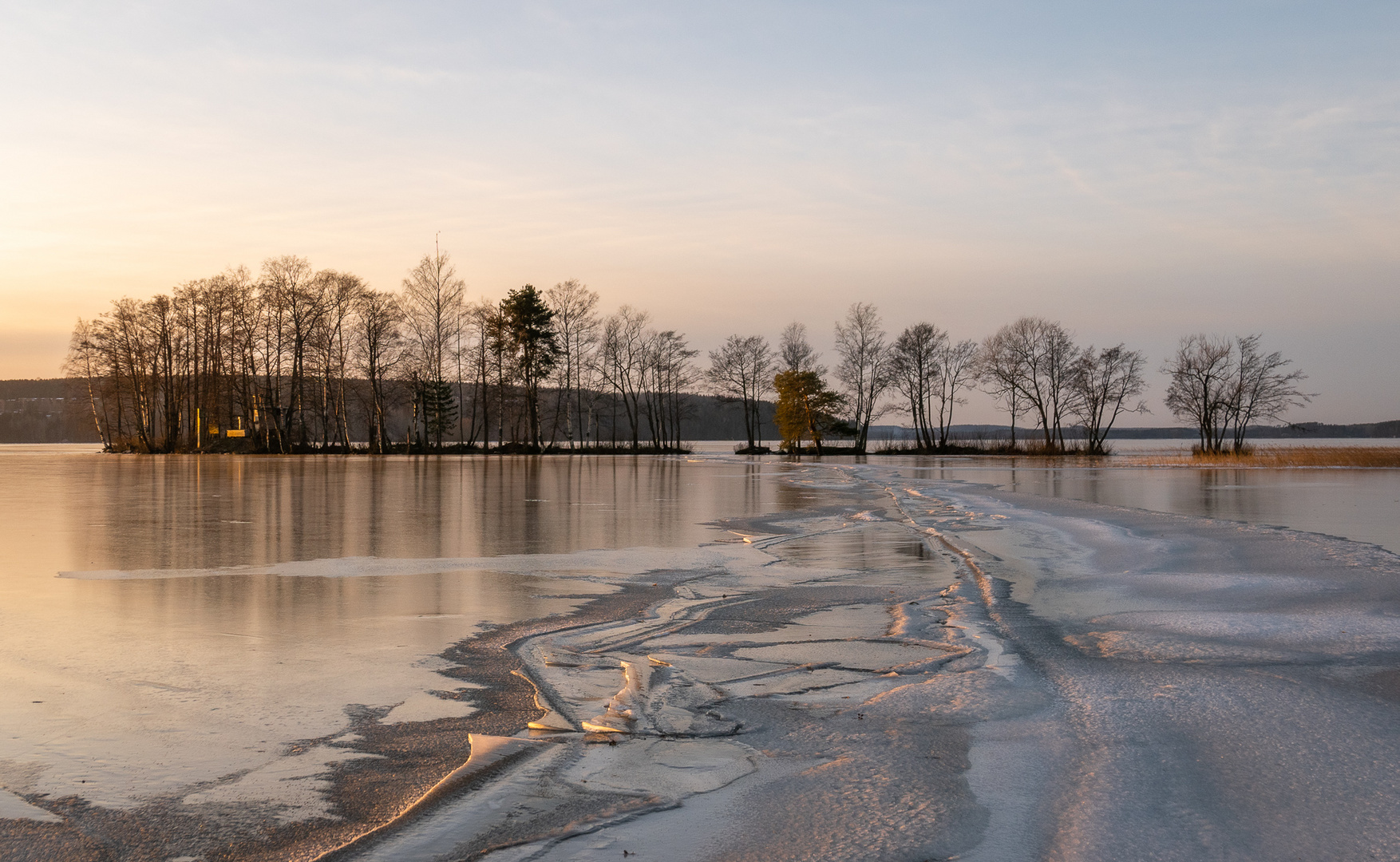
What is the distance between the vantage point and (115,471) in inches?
1324

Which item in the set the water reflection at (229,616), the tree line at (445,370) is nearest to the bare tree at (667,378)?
the tree line at (445,370)

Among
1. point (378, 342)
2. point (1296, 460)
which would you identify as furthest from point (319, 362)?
point (1296, 460)

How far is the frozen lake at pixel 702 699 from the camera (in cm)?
303

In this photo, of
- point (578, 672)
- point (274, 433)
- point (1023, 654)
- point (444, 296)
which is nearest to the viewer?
point (578, 672)

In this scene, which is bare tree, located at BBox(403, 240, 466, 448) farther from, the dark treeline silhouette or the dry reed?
the dry reed

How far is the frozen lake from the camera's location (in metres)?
3.03

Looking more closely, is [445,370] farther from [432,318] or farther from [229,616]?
[229,616]

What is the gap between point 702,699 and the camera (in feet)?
15.0

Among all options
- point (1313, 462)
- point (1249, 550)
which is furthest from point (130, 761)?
point (1313, 462)

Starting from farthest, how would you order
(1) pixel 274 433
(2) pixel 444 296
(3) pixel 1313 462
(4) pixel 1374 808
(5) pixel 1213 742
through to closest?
1. (1) pixel 274 433
2. (2) pixel 444 296
3. (3) pixel 1313 462
4. (5) pixel 1213 742
5. (4) pixel 1374 808

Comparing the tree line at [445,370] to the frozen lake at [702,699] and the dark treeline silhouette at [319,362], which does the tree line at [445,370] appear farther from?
the frozen lake at [702,699]

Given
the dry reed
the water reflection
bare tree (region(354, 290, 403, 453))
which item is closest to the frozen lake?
the water reflection

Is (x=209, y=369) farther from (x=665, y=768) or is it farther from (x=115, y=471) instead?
(x=665, y=768)

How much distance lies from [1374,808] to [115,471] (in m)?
38.2
